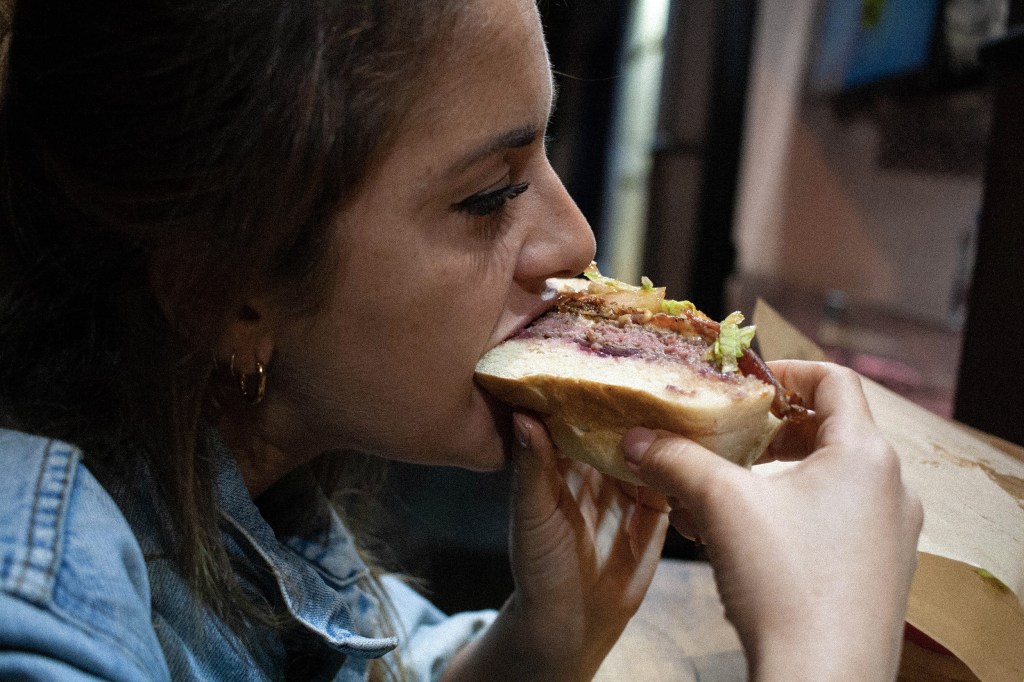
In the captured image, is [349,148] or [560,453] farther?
[560,453]

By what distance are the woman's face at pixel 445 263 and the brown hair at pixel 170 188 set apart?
2.3 inches

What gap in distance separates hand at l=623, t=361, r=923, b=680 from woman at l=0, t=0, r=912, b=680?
0.03 metres

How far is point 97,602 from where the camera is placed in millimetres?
918

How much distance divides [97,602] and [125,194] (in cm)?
59

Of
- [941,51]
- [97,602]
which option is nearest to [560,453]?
[97,602]

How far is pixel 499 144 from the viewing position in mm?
1196

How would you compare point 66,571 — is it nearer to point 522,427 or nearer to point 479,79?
point 522,427

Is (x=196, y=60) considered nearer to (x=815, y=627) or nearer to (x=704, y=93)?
(x=815, y=627)

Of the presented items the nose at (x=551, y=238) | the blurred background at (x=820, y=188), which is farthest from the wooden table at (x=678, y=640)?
the nose at (x=551, y=238)

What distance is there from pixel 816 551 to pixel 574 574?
90cm

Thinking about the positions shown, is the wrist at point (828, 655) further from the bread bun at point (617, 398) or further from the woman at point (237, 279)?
the bread bun at point (617, 398)

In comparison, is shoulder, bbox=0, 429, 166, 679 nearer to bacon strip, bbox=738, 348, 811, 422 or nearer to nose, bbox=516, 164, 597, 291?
nose, bbox=516, 164, 597, 291

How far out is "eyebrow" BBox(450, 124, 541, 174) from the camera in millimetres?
1176

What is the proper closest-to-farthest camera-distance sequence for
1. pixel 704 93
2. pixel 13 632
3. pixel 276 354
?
pixel 13 632 < pixel 276 354 < pixel 704 93
